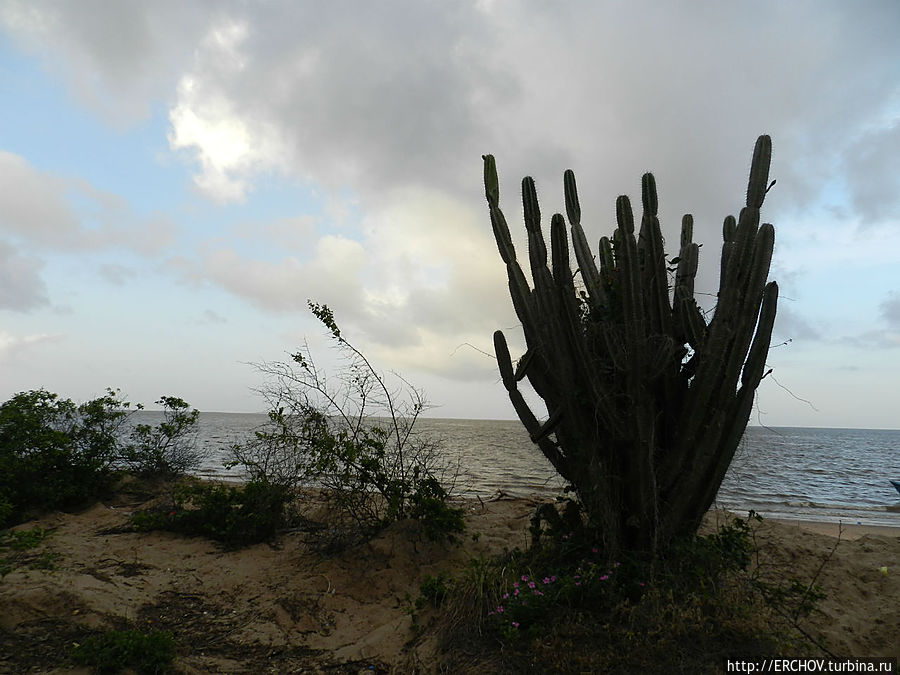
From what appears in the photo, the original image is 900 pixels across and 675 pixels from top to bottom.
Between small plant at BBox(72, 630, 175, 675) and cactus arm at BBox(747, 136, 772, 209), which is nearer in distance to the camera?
small plant at BBox(72, 630, 175, 675)

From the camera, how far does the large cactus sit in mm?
4844

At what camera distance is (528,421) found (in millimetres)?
5969

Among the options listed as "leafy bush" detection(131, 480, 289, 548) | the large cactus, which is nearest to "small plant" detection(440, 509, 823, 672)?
the large cactus

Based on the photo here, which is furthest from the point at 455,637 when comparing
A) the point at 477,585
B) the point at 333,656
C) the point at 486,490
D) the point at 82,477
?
the point at 486,490

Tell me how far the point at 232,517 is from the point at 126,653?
10.9 feet

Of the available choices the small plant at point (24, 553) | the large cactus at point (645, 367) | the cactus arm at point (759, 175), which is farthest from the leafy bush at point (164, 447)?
the cactus arm at point (759, 175)

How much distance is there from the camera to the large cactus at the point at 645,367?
15.9 ft

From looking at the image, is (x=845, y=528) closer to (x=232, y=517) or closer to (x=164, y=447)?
(x=232, y=517)

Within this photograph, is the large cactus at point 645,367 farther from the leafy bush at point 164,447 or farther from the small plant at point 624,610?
the leafy bush at point 164,447

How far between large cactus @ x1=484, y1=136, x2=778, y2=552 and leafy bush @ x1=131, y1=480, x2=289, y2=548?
4.02 meters

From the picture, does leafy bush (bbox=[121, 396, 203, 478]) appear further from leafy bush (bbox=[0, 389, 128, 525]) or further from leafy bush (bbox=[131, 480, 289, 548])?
leafy bush (bbox=[131, 480, 289, 548])

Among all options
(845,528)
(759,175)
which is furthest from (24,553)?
(845,528)

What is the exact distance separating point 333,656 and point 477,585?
4.80 ft

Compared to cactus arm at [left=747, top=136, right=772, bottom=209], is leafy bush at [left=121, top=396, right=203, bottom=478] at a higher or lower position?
lower
